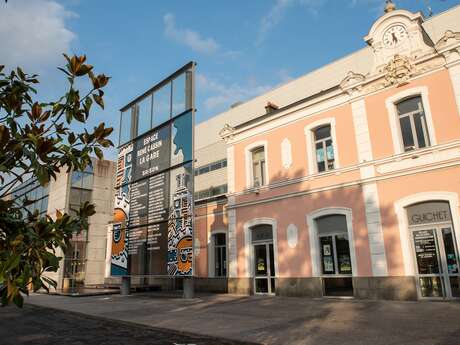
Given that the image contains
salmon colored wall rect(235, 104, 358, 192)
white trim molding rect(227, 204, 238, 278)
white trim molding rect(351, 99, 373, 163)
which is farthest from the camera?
white trim molding rect(227, 204, 238, 278)

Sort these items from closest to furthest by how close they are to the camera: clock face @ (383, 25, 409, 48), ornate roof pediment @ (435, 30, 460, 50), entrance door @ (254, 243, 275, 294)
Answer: ornate roof pediment @ (435, 30, 460, 50), clock face @ (383, 25, 409, 48), entrance door @ (254, 243, 275, 294)

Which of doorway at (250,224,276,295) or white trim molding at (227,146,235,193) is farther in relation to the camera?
white trim molding at (227,146,235,193)

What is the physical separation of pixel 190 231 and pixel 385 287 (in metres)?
7.20

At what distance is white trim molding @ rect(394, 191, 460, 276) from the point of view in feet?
35.3

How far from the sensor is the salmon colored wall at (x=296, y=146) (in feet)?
45.1

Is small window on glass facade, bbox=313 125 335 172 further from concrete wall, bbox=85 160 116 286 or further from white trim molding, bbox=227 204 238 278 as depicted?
concrete wall, bbox=85 160 116 286

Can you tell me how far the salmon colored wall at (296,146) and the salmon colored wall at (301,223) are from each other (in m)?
1.18

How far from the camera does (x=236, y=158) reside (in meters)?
17.7

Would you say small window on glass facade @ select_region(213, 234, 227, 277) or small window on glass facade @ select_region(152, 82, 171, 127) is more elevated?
small window on glass facade @ select_region(152, 82, 171, 127)

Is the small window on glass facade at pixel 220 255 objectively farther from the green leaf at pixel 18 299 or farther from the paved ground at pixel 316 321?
the green leaf at pixel 18 299

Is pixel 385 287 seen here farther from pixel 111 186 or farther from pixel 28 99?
pixel 111 186

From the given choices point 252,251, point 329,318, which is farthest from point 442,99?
point 252,251

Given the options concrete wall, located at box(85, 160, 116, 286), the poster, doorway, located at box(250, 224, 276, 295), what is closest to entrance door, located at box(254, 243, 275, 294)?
doorway, located at box(250, 224, 276, 295)

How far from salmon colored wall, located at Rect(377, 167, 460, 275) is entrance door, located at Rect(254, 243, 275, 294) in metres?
5.13
